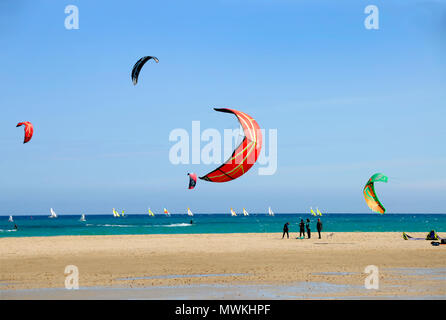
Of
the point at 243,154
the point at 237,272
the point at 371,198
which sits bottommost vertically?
the point at 237,272

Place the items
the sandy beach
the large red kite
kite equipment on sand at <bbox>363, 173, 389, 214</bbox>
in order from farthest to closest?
kite equipment on sand at <bbox>363, 173, 389, 214</bbox>
the large red kite
the sandy beach

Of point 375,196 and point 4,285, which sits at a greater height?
point 375,196

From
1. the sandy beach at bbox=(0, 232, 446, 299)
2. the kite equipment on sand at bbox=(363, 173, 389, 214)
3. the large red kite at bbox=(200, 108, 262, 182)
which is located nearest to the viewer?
the sandy beach at bbox=(0, 232, 446, 299)

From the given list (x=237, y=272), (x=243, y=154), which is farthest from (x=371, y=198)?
(x=243, y=154)

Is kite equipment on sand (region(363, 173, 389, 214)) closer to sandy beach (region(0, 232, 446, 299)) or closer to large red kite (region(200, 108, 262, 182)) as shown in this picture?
sandy beach (region(0, 232, 446, 299))

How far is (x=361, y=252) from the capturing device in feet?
93.4

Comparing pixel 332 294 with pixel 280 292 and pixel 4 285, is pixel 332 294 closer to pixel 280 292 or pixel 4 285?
pixel 280 292

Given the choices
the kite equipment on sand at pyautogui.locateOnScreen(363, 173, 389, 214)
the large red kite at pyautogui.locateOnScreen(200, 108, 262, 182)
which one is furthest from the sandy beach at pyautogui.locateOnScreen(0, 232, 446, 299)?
the kite equipment on sand at pyautogui.locateOnScreen(363, 173, 389, 214)

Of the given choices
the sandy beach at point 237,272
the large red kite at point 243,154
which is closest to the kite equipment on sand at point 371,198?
the sandy beach at point 237,272

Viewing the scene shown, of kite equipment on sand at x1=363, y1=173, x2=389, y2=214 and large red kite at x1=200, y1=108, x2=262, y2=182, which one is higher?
large red kite at x1=200, y1=108, x2=262, y2=182

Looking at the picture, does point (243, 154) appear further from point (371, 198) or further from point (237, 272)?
point (371, 198)

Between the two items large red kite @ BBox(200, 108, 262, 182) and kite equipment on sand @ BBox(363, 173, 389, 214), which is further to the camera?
kite equipment on sand @ BBox(363, 173, 389, 214)
